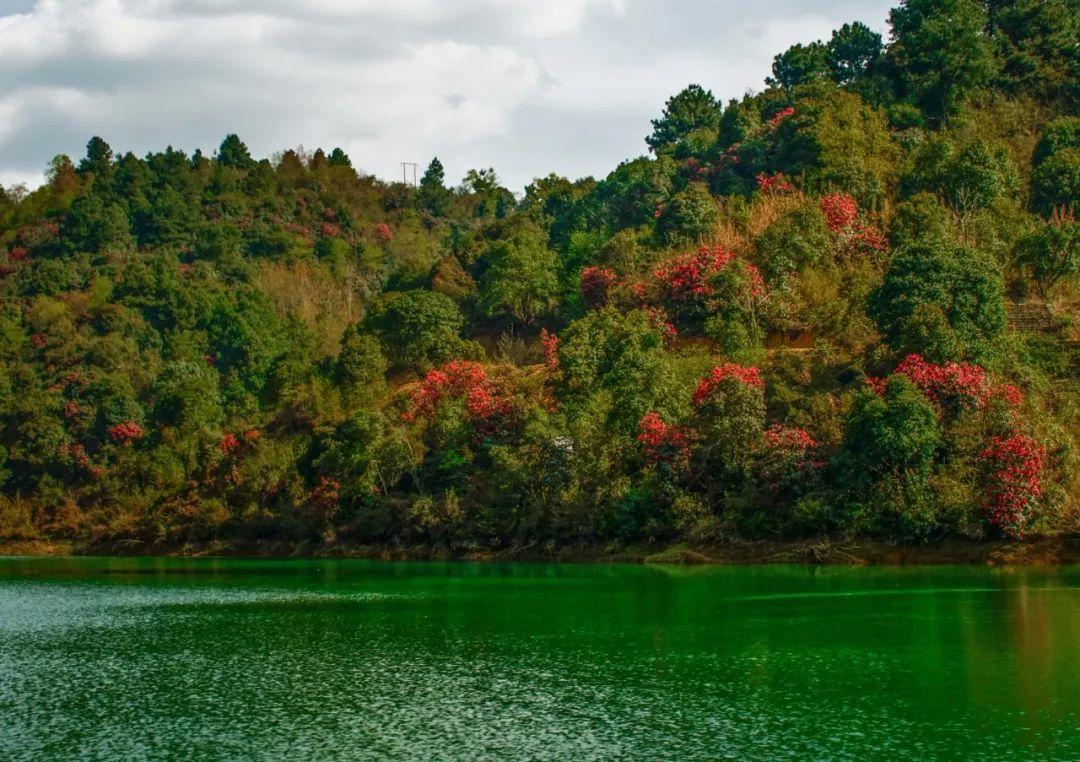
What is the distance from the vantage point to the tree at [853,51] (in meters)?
97.4

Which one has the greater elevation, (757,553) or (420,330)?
(420,330)

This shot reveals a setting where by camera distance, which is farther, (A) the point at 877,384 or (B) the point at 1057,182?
(B) the point at 1057,182

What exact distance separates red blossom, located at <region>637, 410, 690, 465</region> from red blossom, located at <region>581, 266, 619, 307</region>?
2295 cm

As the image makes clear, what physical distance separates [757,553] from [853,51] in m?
56.0

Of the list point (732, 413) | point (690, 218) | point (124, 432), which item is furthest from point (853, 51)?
point (124, 432)

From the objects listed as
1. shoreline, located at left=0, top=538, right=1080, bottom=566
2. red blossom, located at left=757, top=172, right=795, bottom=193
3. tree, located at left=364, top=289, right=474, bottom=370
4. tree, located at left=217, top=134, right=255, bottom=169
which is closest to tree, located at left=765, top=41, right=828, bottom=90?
red blossom, located at left=757, top=172, right=795, bottom=193

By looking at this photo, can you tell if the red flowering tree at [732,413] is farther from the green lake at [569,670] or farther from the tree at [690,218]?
the tree at [690,218]

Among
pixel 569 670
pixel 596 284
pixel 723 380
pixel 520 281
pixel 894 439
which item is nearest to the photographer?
pixel 569 670

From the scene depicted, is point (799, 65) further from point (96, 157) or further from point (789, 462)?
point (96, 157)

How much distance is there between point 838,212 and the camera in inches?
3054

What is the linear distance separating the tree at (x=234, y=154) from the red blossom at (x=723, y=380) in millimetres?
127588

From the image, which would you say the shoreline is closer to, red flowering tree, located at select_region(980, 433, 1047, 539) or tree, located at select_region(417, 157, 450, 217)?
red flowering tree, located at select_region(980, 433, 1047, 539)

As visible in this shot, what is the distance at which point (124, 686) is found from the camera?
31.7 metres

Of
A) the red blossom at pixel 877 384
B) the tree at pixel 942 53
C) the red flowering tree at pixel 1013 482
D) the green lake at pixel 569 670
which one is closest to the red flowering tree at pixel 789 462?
the red blossom at pixel 877 384
